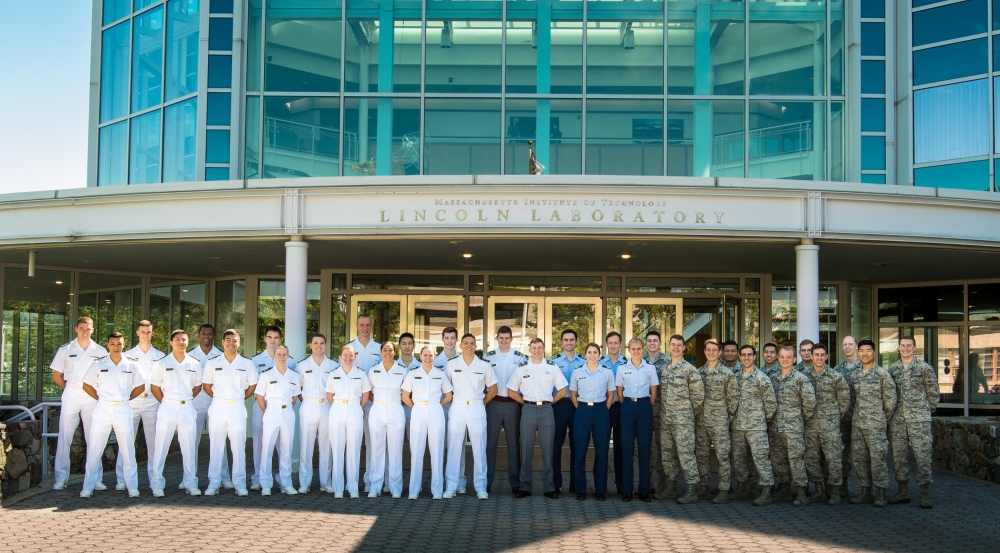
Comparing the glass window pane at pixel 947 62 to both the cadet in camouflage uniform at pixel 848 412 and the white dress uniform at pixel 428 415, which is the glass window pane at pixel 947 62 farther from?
the white dress uniform at pixel 428 415

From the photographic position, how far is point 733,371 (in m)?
10.1

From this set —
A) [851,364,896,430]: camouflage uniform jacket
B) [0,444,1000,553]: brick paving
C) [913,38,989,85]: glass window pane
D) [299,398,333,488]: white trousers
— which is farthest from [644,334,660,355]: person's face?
[913,38,989,85]: glass window pane

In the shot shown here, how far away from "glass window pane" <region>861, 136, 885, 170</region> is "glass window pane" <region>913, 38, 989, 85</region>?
1265 mm

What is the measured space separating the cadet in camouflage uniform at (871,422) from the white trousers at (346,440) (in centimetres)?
499

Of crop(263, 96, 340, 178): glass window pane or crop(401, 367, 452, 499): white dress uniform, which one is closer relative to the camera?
crop(401, 367, 452, 499): white dress uniform

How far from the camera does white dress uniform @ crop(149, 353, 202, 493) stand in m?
9.81

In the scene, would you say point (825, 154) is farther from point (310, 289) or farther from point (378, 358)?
point (310, 289)

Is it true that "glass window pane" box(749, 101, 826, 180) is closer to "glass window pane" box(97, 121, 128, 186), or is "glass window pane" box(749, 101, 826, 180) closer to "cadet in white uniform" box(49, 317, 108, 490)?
"cadet in white uniform" box(49, 317, 108, 490)

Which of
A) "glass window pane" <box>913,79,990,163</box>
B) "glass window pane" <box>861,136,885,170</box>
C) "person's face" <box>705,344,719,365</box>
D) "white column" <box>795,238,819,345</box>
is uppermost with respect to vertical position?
"glass window pane" <box>913,79,990,163</box>

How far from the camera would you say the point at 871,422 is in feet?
32.0

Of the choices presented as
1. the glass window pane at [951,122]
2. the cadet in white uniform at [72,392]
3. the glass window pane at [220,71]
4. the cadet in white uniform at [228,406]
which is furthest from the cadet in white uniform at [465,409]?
the glass window pane at [951,122]

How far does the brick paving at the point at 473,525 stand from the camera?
7512 mm

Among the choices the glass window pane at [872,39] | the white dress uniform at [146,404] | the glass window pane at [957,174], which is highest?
the glass window pane at [872,39]

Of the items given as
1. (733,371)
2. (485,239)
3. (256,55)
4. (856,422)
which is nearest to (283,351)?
(485,239)
